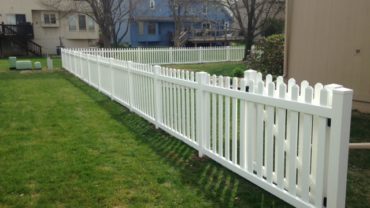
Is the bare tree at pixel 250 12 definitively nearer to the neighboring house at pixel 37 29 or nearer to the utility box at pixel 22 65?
the utility box at pixel 22 65

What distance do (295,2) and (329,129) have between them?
22.8ft

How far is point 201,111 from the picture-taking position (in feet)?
16.3

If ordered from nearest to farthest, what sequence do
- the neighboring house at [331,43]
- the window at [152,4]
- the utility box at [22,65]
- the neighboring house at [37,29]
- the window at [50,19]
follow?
1. the neighboring house at [331,43]
2. the utility box at [22,65]
3. the neighboring house at [37,29]
4. the window at [50,19]
5. the window at [152,4]

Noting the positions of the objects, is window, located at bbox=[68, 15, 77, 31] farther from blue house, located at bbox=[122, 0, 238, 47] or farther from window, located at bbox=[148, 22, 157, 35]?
window, located at bbox=[148, 22, 157, 35]

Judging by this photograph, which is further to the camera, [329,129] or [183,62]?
[183,62]

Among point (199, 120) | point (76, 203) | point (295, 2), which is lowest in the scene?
point (76, 203)

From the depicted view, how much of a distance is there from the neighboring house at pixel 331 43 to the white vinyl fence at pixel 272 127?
3959 mm

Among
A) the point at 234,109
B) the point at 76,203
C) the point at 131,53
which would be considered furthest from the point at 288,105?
the point at 131,53

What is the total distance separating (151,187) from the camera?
13.5ft

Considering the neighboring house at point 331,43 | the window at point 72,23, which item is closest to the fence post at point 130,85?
the neighboring house at point 331,43

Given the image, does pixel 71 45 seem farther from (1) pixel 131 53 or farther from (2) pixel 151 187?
(2) pixel 151 187

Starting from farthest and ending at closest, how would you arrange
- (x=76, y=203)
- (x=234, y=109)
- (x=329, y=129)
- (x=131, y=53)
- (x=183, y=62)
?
1. (x=183, y=62)
2. (x=131, y=53)
3. (x=234, y=109)
4. (x=76, y=203)
5. (x=329, y=129)

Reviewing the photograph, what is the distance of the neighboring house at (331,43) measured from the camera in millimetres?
7324

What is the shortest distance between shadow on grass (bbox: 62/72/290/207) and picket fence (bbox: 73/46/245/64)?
15.1 meters
